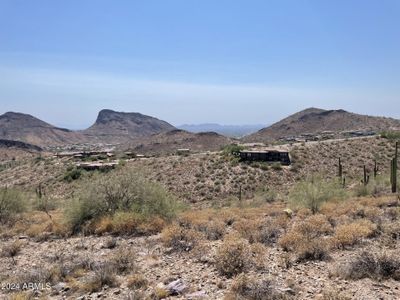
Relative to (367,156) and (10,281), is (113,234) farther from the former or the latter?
(367,156)

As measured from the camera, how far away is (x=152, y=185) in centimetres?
1911

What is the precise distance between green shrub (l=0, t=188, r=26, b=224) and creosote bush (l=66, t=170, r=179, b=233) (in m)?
4.40

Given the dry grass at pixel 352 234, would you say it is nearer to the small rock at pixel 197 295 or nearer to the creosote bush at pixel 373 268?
the creosote bush at pixel 373 268

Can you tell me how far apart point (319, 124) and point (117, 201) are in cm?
11289

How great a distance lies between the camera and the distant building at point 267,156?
5043cm

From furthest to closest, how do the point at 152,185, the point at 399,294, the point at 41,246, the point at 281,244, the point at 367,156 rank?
1. the point at 367,156
2. the point at 152,185
3. the point at 41,246
4. the point at 281,244
5. the point at 399,294

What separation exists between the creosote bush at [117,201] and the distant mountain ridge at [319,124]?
290ft

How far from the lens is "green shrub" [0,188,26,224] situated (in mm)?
20070

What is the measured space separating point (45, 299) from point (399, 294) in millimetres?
7541

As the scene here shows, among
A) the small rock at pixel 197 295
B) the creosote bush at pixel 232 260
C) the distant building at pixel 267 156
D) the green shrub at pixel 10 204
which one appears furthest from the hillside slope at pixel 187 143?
the small rock at pixel 197 295

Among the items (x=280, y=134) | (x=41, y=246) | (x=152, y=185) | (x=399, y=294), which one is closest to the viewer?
(x=399, y=294)

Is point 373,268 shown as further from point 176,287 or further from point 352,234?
point 176,287

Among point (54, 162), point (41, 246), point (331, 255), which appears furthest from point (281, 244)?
point (54, 162)

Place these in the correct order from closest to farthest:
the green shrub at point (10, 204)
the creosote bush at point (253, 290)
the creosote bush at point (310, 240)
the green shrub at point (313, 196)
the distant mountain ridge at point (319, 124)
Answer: the creosote bush at point (253, 290)
the creosote bush at point (310, 240)
the green shrub at point (313, 196)
the green shrub at point (10, 204)
the distant mountain ridge at point (319, 124)
